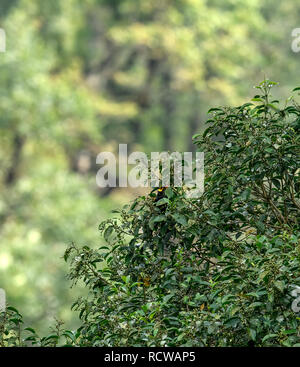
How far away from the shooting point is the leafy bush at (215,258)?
203 cm

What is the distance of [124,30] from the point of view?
792 inches

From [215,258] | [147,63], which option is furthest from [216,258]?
[147,63]

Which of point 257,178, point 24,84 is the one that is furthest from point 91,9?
point 257,178

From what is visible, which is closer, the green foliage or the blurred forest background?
the green foliage

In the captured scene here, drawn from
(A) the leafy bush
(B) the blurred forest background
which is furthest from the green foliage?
(B) the blurred forest background

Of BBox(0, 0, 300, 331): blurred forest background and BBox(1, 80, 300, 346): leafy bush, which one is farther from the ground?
BBox(0, 0, 300, 331): blurred forest background

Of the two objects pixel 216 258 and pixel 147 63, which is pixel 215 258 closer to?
pixel 216 258

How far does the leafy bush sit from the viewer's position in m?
2.03

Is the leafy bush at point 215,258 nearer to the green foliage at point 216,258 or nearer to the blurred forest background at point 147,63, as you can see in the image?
the green foliage at point 216,258

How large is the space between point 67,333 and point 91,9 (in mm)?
19409

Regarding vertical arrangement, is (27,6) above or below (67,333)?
above

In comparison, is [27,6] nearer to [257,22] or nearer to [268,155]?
[257,22]

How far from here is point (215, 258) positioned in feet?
8.61

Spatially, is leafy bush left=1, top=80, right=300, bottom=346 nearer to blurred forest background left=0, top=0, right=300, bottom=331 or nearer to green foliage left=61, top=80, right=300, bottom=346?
green foliage left=61, top=80, right=300, bottom=346
